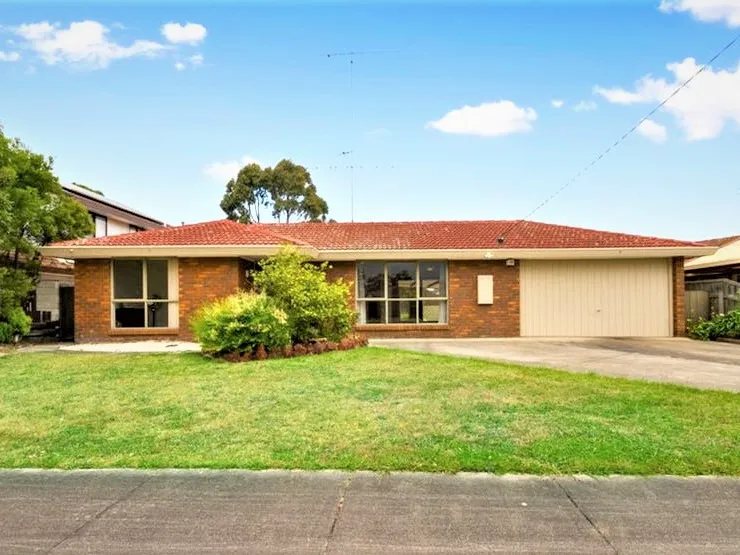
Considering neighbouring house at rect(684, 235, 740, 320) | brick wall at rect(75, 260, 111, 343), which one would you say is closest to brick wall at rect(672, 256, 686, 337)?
neighbouring house at rect(684, 235, 740, 320)

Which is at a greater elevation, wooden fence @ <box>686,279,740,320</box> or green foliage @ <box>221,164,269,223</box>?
green foliage @ <box>221,164,269,223</box>

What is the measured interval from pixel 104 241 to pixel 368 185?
12.7 meters

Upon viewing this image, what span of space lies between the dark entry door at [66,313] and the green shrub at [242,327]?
22.8 ft

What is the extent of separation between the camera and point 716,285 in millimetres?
15641

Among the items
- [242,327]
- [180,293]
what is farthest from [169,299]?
[242,327]

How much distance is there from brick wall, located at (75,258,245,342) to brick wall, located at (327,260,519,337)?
3810 mm

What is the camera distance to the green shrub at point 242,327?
10273 millimetres

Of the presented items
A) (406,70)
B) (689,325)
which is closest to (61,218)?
(406,70)

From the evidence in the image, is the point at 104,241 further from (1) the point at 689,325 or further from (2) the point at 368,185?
(1) the point at 689,325

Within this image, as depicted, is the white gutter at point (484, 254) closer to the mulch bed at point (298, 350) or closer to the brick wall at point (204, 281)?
the brick wall at point (204, 281)

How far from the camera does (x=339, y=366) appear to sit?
30.2 ft

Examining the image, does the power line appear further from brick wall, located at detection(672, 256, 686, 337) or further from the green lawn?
the green lawn

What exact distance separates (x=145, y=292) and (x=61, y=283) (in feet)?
21.1

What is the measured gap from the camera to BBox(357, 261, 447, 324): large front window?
15.7 meters
